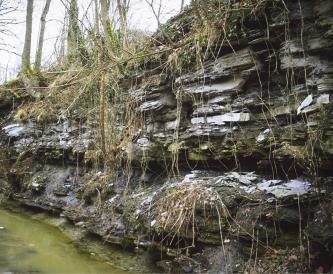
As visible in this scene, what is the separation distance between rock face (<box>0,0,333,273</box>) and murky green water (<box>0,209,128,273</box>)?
1.46ft

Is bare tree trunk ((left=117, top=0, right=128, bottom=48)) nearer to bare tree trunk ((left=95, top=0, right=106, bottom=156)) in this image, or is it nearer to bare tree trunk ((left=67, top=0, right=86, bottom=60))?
bare tree trunk ((left=95, top=0, right=106, bottom=156))

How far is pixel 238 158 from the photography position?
165 inches

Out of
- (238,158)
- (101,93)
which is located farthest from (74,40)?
(238,158)

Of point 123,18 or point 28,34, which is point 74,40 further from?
point 28,34

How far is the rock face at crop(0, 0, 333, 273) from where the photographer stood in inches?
135

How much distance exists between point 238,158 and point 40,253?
2731mm

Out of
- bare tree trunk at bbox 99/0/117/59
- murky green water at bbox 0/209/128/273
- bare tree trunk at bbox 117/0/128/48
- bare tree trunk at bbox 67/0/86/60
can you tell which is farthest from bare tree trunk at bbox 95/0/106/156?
bare tree trunk at bbox 67/0/86/60

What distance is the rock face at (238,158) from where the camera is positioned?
342cm

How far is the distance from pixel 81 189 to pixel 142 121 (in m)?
1.64

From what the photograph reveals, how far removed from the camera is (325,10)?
3553 mm

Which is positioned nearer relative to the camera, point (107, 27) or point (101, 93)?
point (101, 93)

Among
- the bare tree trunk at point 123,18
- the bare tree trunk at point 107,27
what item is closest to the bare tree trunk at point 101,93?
the bare tree trunk at point 123,18

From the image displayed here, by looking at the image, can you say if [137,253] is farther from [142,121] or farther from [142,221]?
[142,121]

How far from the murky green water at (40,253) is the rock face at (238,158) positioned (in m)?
0.44
